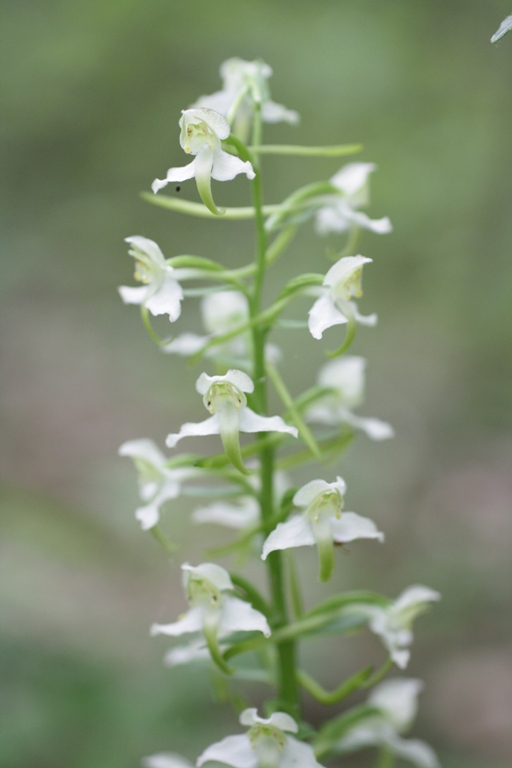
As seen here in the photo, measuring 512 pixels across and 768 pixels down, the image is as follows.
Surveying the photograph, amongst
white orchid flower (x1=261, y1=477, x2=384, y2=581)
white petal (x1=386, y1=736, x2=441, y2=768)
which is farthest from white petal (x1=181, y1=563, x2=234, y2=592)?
white petal (x1=386, y1=736, x2=441, y2=768)

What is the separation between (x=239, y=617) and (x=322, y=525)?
0.27 metres

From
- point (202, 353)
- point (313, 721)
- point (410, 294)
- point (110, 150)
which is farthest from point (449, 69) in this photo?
point (202, 353)

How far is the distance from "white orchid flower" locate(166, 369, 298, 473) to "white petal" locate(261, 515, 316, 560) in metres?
Answer: 0.16

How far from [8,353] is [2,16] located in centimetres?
313

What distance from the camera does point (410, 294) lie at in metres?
8.02

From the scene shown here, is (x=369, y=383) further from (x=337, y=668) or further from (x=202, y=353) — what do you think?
(x=202, y=353)

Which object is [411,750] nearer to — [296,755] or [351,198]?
[296,755]

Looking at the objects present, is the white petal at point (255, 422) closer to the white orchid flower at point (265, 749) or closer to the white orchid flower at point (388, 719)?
the white orchid flower at point (265, 749)

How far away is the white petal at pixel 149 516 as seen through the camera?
2029 mm

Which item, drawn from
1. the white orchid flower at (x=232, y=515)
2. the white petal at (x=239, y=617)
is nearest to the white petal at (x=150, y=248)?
the white petal at (x=239, y=617)

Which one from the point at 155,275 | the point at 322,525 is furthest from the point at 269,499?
the point at 155,275

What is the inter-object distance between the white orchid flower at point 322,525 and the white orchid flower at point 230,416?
16cm

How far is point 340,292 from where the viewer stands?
182 centimetres

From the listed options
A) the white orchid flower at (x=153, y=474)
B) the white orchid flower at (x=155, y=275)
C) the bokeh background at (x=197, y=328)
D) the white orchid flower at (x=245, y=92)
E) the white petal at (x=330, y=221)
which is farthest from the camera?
the bokeh background at (x=197, y=328)
